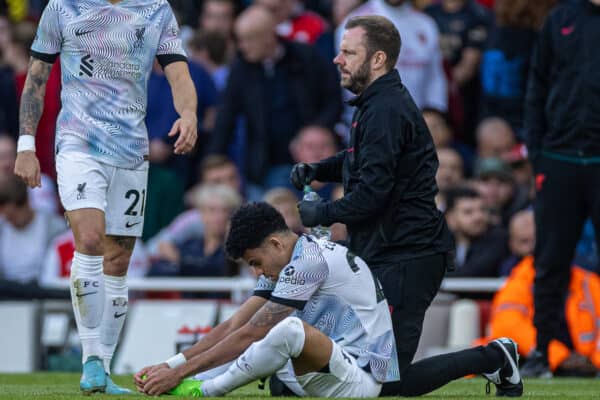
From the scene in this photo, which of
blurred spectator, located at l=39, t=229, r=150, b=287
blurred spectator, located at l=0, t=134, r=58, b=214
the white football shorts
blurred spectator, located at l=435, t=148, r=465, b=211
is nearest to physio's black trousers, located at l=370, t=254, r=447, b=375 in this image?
the white football shorts

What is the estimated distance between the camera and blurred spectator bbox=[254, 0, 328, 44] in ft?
48.5

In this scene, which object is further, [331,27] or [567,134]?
[331,27]

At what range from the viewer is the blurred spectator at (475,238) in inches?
476

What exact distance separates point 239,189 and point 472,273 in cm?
279

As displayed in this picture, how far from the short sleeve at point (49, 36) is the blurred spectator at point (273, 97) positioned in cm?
588

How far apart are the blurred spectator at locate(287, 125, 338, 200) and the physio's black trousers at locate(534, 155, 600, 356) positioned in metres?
3.57

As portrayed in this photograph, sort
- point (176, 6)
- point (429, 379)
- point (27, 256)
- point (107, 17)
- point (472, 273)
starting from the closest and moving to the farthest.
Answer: point (429, 379) < point (107, 17) < point (472, 273) < point (27, 256) < point (176, 6)

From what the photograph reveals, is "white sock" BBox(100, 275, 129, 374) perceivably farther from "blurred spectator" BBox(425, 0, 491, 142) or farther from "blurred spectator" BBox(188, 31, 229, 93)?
"blurred spectator" BBox(188, 31, 229, 93)

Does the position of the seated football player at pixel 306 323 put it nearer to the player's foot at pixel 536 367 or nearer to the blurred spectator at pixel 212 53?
the player's foot at pixel 536 367

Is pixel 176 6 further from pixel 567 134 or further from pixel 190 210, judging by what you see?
pixel 567 134

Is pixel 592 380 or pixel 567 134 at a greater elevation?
pixel 567 134

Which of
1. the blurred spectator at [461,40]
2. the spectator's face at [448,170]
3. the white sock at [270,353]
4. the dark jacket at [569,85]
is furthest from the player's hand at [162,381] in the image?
the blurred spectator at [461,40]

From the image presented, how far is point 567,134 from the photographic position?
9695mm

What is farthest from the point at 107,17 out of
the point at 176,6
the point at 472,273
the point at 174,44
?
the point at 176,6
